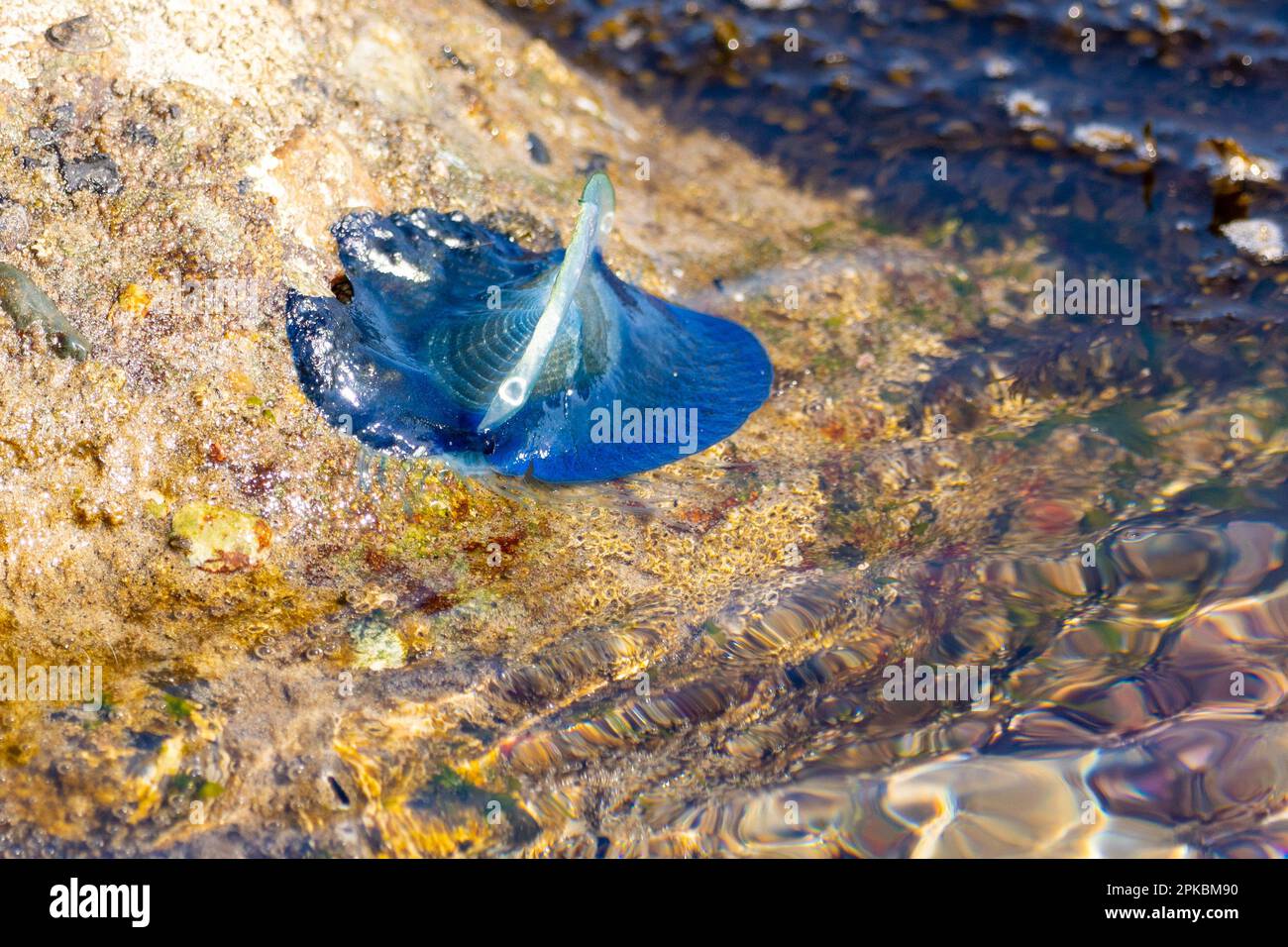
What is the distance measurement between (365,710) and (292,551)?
1.95 ft

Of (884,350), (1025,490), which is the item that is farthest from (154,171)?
(1025,490)

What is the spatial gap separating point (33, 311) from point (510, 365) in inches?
60.8

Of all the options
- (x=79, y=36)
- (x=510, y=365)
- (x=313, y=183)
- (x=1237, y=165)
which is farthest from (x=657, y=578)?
(x=1237, y=165)

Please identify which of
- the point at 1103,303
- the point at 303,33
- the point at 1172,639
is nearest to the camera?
the point at 1172,639

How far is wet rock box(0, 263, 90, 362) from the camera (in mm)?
3396

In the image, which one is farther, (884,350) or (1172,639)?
(884,350)

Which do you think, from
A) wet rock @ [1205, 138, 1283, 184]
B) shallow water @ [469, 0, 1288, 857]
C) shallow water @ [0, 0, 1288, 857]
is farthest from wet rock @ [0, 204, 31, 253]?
wet rock @ [1205, 138, 1283, 184]

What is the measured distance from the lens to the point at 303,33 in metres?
4.46

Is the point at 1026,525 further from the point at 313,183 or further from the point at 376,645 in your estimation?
the point at 313,183

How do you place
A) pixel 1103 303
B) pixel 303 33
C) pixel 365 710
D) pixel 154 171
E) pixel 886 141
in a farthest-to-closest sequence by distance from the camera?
1. pixel 886 141
2. pixel 1103 303
3. pixel 303 33
4. pixel 154 171
5. pixel 365 710

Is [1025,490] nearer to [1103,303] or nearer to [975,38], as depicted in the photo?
[1103,303]

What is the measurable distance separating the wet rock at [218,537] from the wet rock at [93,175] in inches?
49.1

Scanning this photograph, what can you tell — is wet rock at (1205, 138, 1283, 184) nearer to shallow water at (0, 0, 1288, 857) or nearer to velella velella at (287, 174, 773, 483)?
shallow water at (0, 0, 1288, 857)

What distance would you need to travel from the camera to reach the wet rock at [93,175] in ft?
12.2
